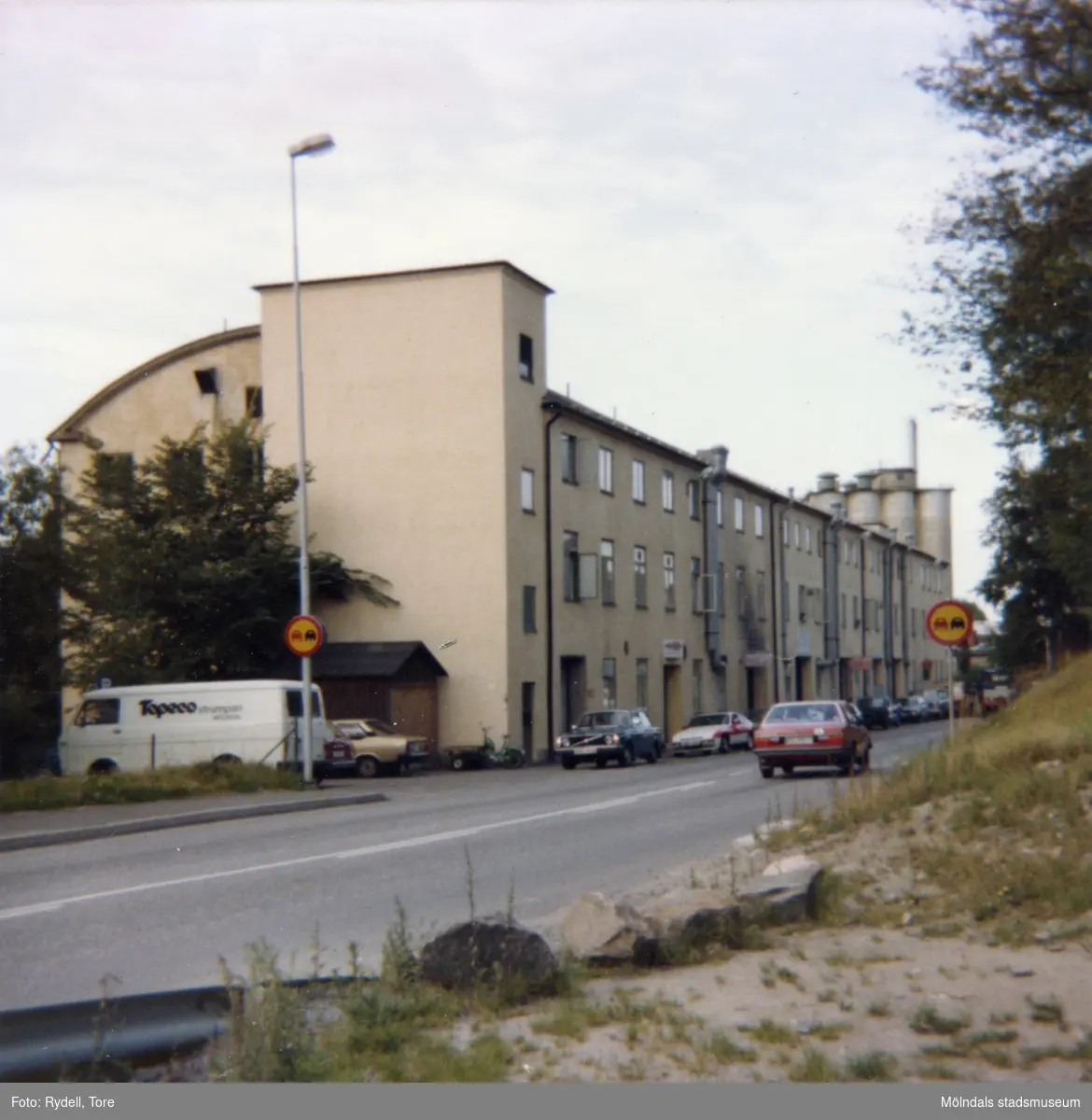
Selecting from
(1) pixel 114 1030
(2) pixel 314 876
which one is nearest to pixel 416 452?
(2) pixel 314 876

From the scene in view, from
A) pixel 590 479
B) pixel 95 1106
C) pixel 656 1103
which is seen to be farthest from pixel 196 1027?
pixel 590 479

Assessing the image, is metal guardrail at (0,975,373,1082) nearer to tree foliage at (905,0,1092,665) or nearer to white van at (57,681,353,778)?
tree foliage at (905,0,1092,665)

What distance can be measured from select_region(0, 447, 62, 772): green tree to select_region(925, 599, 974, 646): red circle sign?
14.4m

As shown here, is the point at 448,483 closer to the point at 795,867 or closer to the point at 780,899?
the point at 795,867

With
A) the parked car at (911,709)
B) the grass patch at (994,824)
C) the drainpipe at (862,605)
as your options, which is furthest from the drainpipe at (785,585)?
the grass patch at (994,824)

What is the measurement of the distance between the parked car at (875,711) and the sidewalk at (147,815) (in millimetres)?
42805

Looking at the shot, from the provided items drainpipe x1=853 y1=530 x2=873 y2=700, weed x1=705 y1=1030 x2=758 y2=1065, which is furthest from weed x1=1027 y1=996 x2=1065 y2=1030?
drainpipe x1=853 y1=530 x2=873 y2=700

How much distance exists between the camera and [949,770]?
1430 cm

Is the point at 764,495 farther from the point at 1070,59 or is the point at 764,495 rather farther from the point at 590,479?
the point at 1070,59

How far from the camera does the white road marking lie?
12.3m

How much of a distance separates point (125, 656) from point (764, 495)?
34853mm

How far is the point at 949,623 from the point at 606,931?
1317cm

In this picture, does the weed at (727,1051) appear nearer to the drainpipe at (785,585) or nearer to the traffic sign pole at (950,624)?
the traffic sign pole at (950,624)

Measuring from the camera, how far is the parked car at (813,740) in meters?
28.5
